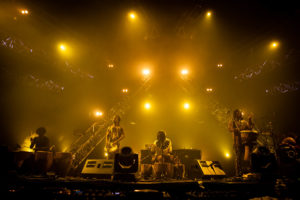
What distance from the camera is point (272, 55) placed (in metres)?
11.9

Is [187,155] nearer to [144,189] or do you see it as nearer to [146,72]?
[144,189]

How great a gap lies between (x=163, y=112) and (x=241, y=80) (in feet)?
23.8

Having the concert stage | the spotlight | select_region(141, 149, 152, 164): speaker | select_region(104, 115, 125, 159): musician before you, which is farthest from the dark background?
the spotlight

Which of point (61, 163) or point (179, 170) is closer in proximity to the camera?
point (61, 163)

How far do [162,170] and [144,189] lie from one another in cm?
252

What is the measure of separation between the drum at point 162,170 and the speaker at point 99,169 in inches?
74.7

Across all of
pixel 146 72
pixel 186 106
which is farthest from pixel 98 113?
pixel 186 106

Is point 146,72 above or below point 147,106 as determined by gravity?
above

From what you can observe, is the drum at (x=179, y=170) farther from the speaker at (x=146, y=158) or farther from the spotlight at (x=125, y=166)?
the spotlight at (x=125, y=166)

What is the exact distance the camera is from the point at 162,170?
6.39 m

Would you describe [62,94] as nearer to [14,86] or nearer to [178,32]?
[14,86]

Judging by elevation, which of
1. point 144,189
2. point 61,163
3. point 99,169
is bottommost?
point 144,189

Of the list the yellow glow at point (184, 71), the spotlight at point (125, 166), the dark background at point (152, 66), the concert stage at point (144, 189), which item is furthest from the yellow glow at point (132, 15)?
the concert stage at point (144, 189)

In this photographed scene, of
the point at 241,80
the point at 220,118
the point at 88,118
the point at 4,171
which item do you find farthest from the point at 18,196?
the point at 241,80
